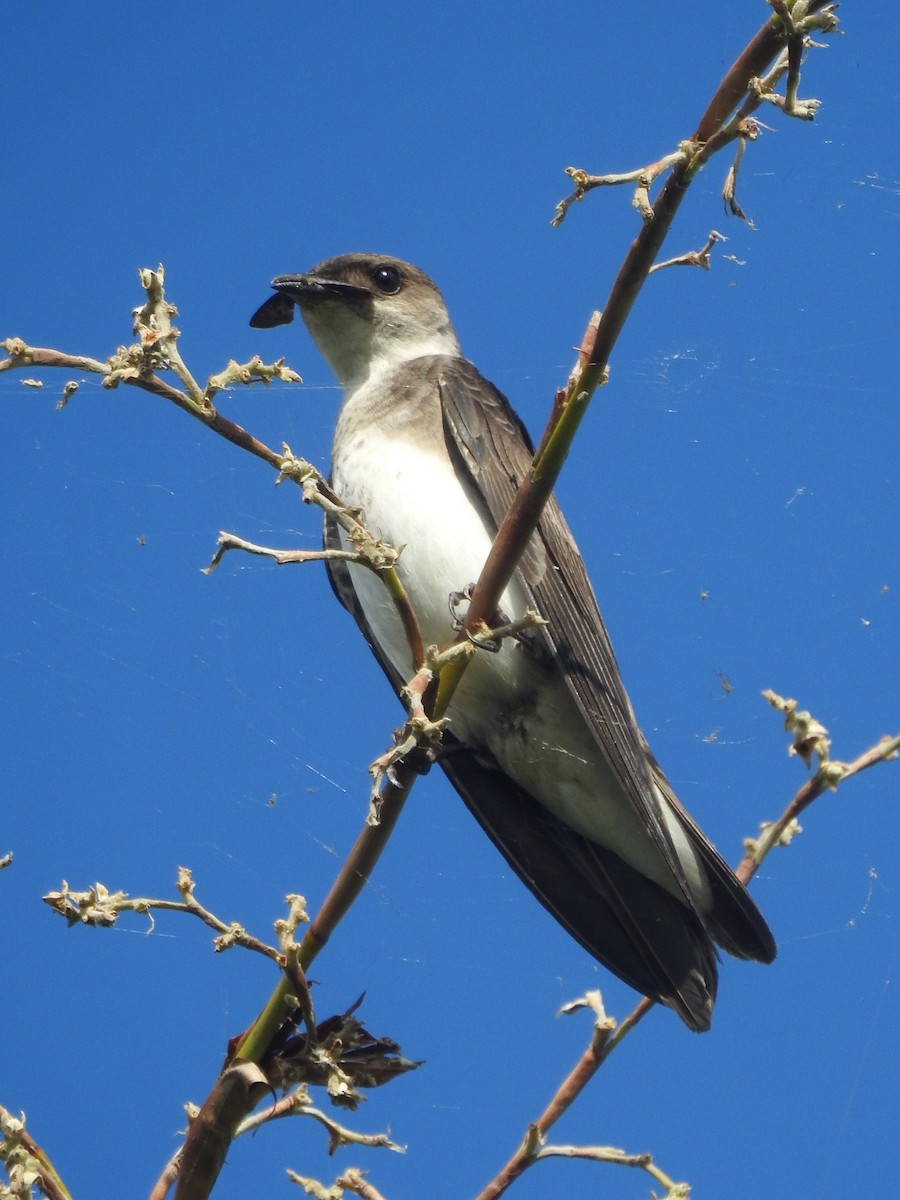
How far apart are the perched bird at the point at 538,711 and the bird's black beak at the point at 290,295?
1.57ft

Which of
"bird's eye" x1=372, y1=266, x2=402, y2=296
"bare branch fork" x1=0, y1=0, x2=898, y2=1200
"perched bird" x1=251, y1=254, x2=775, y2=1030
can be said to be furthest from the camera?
"bird's eye" x1=372, y1=266, x2=402, y2=296

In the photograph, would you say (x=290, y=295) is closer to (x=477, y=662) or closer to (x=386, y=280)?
(x=386, y=280)

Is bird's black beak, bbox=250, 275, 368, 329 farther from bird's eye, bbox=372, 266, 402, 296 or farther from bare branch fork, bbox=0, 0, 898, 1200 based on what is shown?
bare branch fork, bbox=0, 0, 898, 1200

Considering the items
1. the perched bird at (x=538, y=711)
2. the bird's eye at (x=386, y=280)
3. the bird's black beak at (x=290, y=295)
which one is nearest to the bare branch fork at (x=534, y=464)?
the perched bird at (x=538, y=711)

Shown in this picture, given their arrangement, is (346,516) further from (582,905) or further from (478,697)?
(582,905)

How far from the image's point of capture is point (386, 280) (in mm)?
5340

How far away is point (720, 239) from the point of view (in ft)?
7.69

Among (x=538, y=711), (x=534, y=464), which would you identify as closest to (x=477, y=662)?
(x=538, y=711)

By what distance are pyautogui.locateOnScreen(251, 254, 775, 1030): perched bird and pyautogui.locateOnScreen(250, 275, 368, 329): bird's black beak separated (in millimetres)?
478

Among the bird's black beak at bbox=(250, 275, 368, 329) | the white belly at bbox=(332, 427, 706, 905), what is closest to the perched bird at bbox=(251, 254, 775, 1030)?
the white belly at bbox=(332, 427, 706, 905)

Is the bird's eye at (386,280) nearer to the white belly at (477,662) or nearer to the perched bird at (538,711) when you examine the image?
the perched bird at (538,711)

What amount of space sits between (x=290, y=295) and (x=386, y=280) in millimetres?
504

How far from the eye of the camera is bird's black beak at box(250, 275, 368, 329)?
4934 millimetres

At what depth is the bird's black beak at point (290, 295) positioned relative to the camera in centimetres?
493
